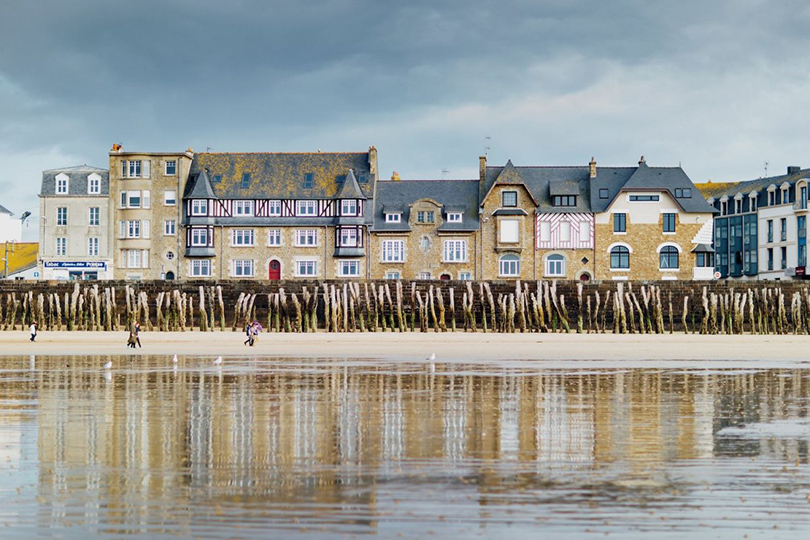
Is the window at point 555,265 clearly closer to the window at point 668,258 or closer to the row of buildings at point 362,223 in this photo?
the row of buildings at point 362,223

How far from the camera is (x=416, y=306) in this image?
5553 centimetres

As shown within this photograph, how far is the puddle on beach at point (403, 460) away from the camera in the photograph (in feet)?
31.9

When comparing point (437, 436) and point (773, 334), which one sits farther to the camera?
point (773, 334)

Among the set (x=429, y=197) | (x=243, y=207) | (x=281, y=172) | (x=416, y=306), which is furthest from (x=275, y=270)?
(x=416, y=306)

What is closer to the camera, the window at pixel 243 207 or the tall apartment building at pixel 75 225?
the window at pixel 243 207

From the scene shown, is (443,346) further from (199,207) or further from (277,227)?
(199,207)

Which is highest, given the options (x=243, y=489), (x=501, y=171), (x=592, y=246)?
(x=501, y=171)

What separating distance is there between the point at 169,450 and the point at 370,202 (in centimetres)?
5788

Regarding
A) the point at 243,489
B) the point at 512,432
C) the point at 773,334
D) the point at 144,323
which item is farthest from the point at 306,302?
the point at 243,489

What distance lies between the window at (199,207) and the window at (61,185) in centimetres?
962

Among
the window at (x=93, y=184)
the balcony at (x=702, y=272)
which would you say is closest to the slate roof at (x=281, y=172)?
the window at (x=93, y=184)

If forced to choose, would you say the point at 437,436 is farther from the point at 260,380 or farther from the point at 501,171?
the point at 501,171

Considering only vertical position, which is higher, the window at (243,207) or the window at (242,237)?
the window at (243,207)

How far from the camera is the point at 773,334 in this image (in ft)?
171
